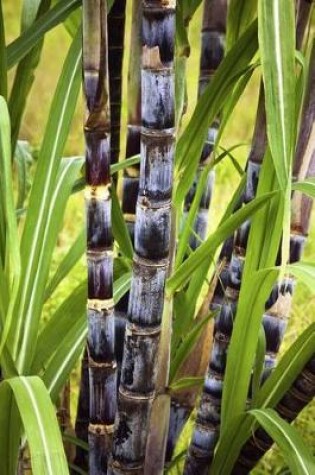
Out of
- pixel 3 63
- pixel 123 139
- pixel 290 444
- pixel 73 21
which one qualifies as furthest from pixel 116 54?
pixel 123 139

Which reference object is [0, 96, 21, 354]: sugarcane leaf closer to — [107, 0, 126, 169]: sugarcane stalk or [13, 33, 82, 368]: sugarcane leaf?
[13, 33, 82, 368]: sugarcane leaf

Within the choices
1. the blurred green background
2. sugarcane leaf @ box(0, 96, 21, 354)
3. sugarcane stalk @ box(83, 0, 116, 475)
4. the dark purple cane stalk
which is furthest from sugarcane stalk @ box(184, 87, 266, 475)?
the blurred green background

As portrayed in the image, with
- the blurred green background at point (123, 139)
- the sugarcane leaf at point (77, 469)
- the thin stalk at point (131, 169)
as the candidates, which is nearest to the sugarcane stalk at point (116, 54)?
the thin stalk at point (131, 169)

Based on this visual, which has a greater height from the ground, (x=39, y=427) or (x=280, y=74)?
(x=280, y=74)

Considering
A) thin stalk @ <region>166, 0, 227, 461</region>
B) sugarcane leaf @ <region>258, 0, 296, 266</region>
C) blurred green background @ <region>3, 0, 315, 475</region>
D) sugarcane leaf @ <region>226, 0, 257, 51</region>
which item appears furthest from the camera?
blurred green background @ <region>3, 0, 315, 475</region>

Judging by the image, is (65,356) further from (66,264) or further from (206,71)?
(206,71)

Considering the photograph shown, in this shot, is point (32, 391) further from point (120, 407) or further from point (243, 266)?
point (243, 266)

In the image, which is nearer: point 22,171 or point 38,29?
point 38,29
